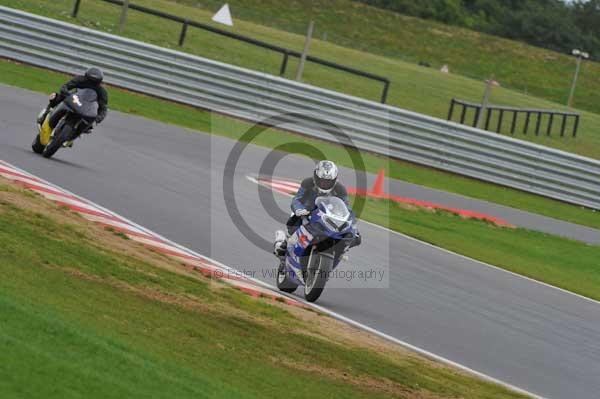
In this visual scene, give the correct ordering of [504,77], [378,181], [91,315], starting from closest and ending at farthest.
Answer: [91,315], [378,181], [504,77]

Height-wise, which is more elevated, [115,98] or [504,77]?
[504,77]

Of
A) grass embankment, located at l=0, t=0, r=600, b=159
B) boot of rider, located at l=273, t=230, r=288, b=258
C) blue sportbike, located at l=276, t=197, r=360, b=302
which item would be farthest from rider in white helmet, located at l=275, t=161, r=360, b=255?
grass embankment, located at l=0, t=0, r=600, b=159

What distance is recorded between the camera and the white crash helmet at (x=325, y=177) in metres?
12.2

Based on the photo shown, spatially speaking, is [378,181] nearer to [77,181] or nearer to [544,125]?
[77,181]

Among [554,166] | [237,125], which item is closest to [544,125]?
[554,166]

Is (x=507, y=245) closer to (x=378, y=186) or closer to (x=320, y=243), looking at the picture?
(x=378, y=186)

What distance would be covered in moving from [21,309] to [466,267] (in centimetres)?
1001

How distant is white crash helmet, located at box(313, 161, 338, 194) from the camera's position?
40.1 feet

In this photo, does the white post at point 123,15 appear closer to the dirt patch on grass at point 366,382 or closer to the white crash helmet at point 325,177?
the white crash helmet at point 325,177

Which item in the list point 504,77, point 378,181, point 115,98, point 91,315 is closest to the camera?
point 91,315

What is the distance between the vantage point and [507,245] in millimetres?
19906

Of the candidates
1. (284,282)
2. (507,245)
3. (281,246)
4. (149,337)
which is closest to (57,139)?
(281,246)

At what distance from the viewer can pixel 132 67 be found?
27.4m

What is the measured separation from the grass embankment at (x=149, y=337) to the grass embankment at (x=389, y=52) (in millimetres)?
21758
